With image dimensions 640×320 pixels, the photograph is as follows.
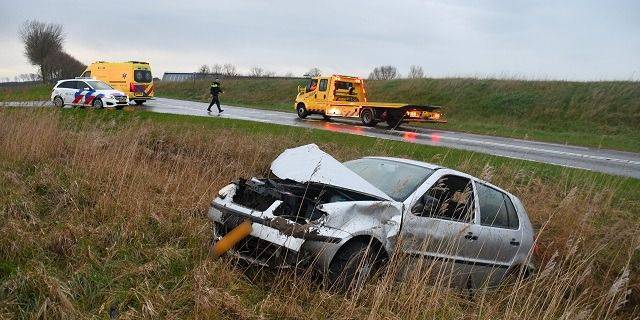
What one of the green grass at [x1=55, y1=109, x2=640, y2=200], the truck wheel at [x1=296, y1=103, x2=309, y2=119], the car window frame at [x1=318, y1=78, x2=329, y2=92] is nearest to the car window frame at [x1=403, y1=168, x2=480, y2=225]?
the green grass at [x1=55, y1=109, x2=640, y2=200]

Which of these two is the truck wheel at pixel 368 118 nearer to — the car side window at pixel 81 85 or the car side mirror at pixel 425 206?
the car side window at pixel 81 85

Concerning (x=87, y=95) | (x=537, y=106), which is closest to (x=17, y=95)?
(x=87, y=95)

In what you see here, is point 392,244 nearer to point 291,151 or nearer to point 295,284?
point 295,284

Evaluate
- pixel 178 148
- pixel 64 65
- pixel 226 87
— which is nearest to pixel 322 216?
pixel 178 148

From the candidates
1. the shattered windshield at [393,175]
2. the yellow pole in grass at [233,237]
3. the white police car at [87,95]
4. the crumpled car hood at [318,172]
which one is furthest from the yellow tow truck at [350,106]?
the yellow pole in grass at [233,237]

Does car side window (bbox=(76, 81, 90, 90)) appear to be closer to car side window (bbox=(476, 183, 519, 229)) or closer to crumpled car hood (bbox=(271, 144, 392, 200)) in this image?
crumpled car hood (bbox=(271, 144, 392, 200))

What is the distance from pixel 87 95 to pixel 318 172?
19.7 meters

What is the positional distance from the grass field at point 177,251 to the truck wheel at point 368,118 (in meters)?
10.7

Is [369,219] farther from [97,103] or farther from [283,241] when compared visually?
[97,103]

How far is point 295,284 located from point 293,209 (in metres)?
0.82

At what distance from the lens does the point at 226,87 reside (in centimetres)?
5112

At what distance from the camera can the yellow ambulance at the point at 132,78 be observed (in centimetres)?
2834

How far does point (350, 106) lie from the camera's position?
2366 cm

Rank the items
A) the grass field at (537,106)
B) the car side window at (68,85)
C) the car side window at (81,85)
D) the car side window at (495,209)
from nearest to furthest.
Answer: the car side window at (495,209), the car side window at (81,85), the car side window at (68,85), the grass field at (537,106)
